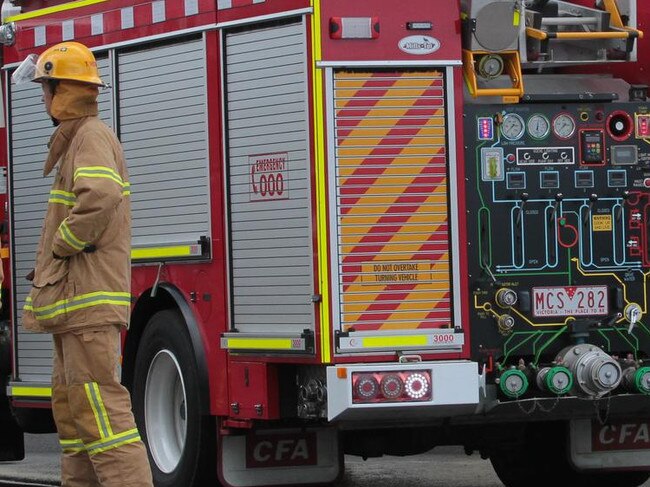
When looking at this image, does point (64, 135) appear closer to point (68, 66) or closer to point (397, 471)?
point (68, 66)

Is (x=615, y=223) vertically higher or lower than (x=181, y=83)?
lower

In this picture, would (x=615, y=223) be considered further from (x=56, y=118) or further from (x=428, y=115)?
(x=56, y=118)

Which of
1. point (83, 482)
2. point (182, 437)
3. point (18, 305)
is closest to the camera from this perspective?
point (83, 482)

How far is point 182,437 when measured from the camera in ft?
29.5

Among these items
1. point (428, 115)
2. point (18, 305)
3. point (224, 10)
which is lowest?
point (18, 305)

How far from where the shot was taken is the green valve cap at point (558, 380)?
7961 mm

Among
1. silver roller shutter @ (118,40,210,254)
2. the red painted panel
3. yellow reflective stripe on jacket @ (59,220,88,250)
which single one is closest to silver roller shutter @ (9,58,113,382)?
silver roller shutter @ (118,40,210,254)

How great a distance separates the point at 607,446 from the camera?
29.1 feet

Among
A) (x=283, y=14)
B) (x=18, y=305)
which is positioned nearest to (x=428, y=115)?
(x=283, y=14)

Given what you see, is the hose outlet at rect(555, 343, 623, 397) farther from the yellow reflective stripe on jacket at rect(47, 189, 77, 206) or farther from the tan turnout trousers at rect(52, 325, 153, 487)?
the yellow reflective stripe on jacket at rect(47, 189, 77, 206)

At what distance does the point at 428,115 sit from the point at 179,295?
1.63 m

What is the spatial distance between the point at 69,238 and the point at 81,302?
272mm

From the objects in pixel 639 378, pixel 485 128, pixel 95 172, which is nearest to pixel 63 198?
pixel 95 172

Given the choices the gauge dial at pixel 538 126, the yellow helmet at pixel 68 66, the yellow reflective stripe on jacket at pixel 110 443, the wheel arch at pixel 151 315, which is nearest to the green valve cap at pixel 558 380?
the gauge dial at pixel 538 126
